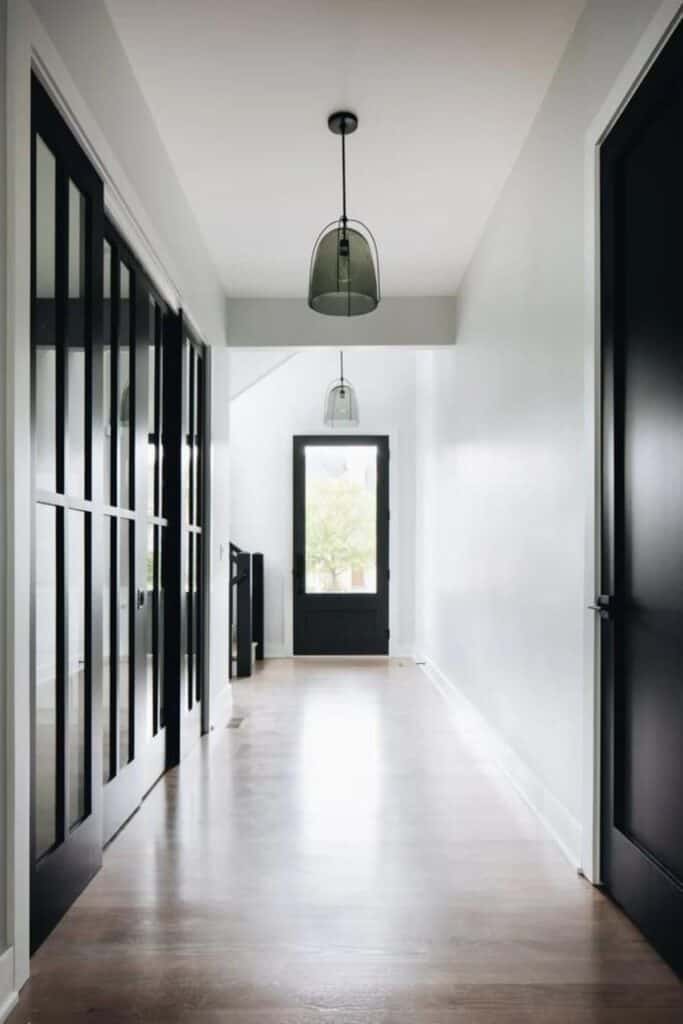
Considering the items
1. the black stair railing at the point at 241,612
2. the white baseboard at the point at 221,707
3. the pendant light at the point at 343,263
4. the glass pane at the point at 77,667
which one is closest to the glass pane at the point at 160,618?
the white baseboard at the point at 221,707

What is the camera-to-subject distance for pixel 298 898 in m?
2.32

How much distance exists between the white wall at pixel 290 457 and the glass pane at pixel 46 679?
17.6 ft

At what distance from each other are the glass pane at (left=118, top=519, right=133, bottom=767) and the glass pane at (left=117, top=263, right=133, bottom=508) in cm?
15

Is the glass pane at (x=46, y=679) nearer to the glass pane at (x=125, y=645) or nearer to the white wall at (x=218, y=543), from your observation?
the glass pane at (x=125, y=645)

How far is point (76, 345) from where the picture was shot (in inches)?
92.7

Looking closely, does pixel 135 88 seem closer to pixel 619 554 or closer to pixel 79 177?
pixel 79 177

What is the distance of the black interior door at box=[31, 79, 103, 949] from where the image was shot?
6.77 ft

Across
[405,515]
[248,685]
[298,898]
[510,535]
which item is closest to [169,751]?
[298,898]

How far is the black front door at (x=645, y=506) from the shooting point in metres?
1.92

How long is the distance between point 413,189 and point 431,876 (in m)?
3.04

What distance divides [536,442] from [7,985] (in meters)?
2.49

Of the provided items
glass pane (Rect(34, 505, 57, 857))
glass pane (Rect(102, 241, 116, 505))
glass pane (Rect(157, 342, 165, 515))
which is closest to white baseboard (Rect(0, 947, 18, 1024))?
glass pane (Rect(34, 505, 57, 857))

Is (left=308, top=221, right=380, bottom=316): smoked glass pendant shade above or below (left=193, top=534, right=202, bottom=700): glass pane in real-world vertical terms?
above

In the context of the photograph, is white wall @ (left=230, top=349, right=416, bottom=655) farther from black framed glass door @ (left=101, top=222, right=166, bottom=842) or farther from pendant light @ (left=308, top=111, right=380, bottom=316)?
pendant light @ (left=308, top=111, right=380, bottom=316)
